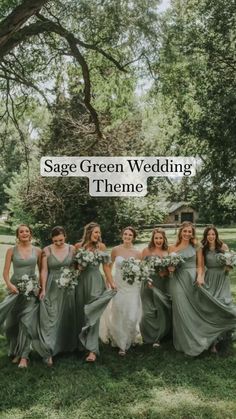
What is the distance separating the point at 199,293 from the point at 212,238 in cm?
94

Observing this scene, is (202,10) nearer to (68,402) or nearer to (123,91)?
(123,91)

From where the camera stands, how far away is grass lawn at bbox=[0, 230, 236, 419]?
559 centimetres

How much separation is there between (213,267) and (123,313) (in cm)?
171

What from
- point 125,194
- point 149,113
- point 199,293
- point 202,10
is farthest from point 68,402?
point 125,194

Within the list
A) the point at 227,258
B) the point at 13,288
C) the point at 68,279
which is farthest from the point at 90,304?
the point at 227,258

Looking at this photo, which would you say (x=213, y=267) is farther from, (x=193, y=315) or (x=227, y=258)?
(x=193, y=315)

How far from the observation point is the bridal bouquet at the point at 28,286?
23.1 feet

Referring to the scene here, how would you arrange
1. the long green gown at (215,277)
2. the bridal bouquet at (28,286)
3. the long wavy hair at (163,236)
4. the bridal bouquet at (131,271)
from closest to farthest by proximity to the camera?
the bridal bouquet at (28,286), the bridal bouquet at (131,271), the long green gown at (215,277), the long wavy hair at (163,236)

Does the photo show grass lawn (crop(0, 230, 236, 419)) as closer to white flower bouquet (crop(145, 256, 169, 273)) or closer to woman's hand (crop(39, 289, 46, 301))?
woman's hand (crop(39, 289, 46, 301))

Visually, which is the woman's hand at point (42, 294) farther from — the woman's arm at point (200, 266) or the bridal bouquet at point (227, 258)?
the bridal bouquet at point (227, 258)

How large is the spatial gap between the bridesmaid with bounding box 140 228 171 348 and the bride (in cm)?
16

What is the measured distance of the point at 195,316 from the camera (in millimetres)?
7633

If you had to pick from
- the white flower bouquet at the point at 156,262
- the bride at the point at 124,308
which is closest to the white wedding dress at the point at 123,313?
the bride at the point at 124,308

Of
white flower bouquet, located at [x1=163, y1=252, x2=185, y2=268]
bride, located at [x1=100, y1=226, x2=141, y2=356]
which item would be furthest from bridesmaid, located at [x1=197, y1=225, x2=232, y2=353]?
bride, located at [x1=100, y1=226, x2=141, y2=356]
